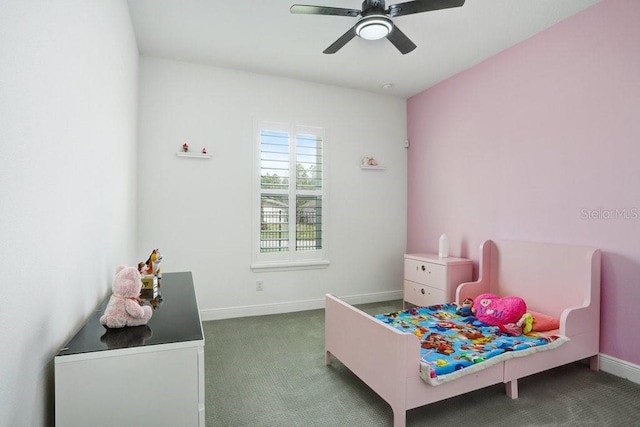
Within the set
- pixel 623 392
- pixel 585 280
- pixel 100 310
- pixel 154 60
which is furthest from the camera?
pixel 154 60

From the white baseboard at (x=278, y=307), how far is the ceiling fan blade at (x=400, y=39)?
2.86 m

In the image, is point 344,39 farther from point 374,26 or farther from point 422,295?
point 422,295

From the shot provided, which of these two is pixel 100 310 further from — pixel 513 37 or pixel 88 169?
pixel 513 37

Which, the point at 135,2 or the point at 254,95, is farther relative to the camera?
the point at 254,95

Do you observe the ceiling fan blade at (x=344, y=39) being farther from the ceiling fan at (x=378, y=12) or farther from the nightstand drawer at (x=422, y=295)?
the nightstand drawer at (x=422, y=295)

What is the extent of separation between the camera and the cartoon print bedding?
188 centimetres

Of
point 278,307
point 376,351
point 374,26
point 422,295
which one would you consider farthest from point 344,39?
point 278,307

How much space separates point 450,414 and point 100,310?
2.02 metres

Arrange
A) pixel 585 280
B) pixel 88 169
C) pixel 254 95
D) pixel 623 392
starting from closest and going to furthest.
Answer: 1. pixel 88 169
2. pixel 623 392
3. pixel 585 280
4. pixel 254 95

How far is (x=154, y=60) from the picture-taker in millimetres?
3447

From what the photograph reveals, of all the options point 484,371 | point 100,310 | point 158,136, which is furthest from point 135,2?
point 484,371

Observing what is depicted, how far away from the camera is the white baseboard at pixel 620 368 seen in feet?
7.74

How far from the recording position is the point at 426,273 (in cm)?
372

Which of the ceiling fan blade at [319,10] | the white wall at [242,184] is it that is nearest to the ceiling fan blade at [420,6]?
the ceiling fan blade at [319,10]
